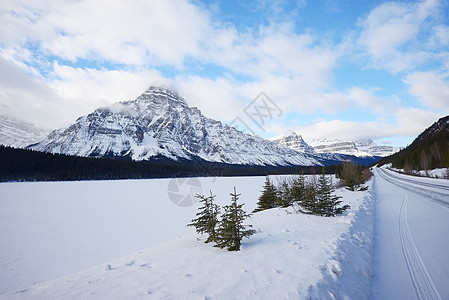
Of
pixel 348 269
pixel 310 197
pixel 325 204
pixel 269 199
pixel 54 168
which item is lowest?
pixel 269 199

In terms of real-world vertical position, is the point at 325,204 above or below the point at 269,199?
above

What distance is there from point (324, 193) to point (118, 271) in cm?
1061

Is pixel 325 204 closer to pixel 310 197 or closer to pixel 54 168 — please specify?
pixel 310 197

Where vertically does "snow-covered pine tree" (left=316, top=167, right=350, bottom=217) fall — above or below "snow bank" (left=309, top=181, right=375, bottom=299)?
above

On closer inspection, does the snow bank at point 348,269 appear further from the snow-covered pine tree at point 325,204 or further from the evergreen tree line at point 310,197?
A: the evergreen tree line at point 310,197

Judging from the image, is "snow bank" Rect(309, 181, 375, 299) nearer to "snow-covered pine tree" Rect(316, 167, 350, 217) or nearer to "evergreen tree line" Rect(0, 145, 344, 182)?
"snow-covered pine tree" Rect(316, 167, 350, 217)

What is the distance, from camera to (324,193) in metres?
11.2

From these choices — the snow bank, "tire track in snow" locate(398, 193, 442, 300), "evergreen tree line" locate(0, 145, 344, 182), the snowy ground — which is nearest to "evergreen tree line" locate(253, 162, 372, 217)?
the snowy ground

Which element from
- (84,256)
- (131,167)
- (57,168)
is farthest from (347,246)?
(131,167)

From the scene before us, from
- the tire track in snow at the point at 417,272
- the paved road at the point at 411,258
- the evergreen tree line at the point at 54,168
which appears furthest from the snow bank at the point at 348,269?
the evergreen tree line at the point at 54,168

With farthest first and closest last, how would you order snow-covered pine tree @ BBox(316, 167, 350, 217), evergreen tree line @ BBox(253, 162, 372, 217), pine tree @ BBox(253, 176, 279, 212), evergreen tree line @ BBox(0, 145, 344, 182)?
evergreen tree line @ BBox(0, 145, 344, 182) → pine tree @ BBox(253, 176, 279, 212) → evergreen tree line @ BBox(253, 162, 372, 217) → snow-covered pine tree @ BBox(316, 167, 350, 217)

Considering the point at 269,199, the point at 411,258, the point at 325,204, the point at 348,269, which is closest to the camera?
the point at 348,269

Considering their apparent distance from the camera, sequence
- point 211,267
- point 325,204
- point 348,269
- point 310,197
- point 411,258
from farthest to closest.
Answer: point 310,197 < point 325,204 < point 411,258 < point 211,267 < point 348,269

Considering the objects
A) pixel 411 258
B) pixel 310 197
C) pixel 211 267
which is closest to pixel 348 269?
pixel 411 258
